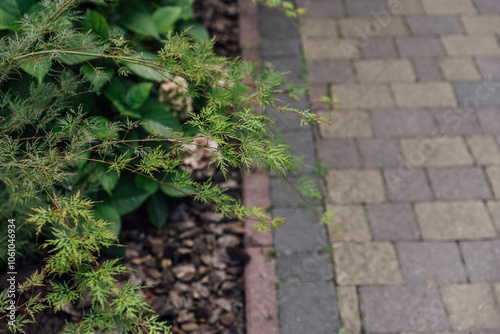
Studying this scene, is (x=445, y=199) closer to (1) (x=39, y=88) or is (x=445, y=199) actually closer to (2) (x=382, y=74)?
(2) (x=382, y=74)

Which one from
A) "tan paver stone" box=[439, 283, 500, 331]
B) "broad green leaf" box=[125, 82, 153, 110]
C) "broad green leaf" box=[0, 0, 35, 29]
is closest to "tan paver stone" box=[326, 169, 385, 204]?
"tan paver stone" box=[439, 283, 500, 331]

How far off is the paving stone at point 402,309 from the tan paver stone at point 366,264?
2.2 inches

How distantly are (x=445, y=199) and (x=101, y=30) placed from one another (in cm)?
238

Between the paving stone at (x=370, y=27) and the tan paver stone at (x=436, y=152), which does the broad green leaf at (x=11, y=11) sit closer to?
the tan paver stone at (x=436, y=152)

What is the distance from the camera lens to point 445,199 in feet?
9.21

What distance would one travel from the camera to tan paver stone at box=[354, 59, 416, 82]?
3.45 m

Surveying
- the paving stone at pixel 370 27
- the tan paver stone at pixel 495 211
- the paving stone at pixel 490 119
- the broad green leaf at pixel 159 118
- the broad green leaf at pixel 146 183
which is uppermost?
the broad green leaf at pixel 159 118

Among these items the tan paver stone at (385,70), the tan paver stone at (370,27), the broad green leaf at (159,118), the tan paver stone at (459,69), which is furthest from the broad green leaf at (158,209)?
the tan paver stone at (459,69)

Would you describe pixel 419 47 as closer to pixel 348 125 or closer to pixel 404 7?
pixel 404 7

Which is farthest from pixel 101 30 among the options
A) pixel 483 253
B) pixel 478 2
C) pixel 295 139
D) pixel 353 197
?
pixel 478 2

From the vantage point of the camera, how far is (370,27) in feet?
12.5

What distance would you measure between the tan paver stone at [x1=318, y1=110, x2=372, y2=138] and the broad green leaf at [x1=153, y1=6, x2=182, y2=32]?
4.32 ft

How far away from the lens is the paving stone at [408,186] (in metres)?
2.80

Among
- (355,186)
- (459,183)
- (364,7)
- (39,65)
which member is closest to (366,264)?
(355,186)
